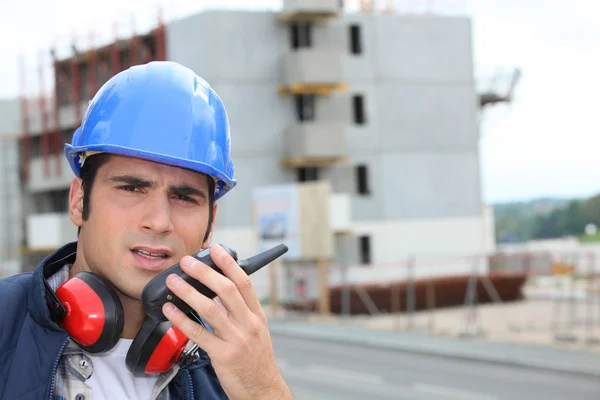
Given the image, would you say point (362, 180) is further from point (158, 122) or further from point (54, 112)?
point (158, 122)

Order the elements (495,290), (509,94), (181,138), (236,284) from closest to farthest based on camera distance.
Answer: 1. (236,284)
2. (181,138)
3. (495,290)
4. (509,94)

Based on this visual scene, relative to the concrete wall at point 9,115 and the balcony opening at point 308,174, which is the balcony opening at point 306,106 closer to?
the balcony opening at point 308,174

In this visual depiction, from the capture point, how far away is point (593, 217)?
26.3 m

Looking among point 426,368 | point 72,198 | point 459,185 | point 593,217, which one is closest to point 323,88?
point 459,185

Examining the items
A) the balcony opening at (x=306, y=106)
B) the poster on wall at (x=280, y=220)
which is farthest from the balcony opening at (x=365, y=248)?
the poster on wall at (x=280, y=220)

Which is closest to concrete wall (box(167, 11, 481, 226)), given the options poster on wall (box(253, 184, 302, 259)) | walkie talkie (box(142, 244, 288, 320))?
poster on wall (box(253, 184, 302, 259))

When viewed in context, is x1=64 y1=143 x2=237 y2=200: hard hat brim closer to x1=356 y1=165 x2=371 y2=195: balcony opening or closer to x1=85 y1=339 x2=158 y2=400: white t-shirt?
x1=85 y1=339 x2=158 y2=400: white t-shirt

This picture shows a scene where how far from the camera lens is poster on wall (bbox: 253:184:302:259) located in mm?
25750

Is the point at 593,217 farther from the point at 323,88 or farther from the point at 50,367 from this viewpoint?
the point at 50,367

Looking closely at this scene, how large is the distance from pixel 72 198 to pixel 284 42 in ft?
124

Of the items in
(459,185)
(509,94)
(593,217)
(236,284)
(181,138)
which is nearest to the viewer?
(236,284)

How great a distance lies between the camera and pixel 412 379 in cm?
1539

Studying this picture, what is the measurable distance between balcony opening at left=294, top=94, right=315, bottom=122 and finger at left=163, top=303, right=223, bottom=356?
3862 cm

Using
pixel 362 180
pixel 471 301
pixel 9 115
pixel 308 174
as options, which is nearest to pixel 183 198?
pixel 471 301
